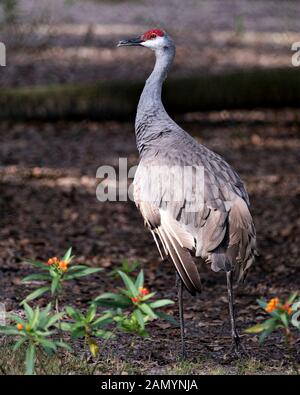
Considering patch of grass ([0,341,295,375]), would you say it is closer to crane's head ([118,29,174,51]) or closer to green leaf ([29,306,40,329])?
green leaf ([29,306,40,329])

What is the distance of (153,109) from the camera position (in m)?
6.95

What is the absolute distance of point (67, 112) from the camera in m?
14.0

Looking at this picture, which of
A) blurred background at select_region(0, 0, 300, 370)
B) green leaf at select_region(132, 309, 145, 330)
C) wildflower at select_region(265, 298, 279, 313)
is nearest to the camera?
wildflower at select_region(265, 298, 279, 313)

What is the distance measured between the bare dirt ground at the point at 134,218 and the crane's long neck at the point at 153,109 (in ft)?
4.80

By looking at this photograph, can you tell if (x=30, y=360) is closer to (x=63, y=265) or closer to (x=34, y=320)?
(x=34, y=320)

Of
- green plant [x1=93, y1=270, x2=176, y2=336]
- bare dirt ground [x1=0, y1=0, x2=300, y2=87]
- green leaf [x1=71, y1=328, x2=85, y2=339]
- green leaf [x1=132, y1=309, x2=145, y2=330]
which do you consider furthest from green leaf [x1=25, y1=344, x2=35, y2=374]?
bare dirt ground [x1=0, y1=0, x2=300, y2=87]

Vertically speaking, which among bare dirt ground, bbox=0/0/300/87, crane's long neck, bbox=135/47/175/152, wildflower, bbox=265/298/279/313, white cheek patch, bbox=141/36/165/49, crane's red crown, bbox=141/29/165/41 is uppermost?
bare dirt ground, bbox=0/0/300/87

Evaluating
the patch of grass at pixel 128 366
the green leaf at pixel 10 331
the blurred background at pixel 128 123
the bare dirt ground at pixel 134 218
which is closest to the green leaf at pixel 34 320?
the green leaf at pixel 10 331

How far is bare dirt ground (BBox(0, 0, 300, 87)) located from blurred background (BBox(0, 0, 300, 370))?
0.13ft

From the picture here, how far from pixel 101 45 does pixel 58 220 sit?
400 inches

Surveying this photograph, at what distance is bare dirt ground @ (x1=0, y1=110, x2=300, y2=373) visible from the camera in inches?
265

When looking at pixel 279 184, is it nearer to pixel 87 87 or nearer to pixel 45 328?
pixel 87 87

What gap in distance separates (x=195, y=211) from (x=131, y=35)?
47.9 feet

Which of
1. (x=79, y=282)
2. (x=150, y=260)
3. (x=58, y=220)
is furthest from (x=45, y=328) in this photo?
(x=58, y=220)
